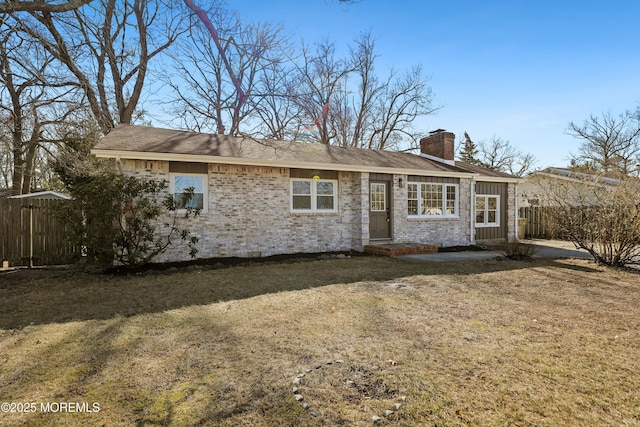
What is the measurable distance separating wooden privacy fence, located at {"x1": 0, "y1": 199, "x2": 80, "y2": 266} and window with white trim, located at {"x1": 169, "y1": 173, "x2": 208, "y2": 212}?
285cm

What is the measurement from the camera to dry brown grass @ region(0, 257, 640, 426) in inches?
97.0

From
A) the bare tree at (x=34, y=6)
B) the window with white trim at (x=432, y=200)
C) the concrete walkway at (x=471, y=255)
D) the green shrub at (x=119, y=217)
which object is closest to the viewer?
the bare tree at (x=34, y=6)

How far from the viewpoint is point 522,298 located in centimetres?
575

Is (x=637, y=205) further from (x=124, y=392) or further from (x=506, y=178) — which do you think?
(x=124, y=392)

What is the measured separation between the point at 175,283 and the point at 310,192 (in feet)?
17.9

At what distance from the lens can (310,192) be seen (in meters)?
11.1

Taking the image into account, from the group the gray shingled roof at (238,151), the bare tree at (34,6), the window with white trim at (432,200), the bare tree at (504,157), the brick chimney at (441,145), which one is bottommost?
the window with white trim at (432,200)

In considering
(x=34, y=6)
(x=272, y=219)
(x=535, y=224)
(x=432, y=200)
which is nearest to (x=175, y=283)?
(x=272, y=219)

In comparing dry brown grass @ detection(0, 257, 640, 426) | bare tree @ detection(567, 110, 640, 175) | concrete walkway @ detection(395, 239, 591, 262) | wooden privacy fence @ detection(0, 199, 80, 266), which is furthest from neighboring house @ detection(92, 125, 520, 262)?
bare tree @ detection(567, 110, 640, 175)

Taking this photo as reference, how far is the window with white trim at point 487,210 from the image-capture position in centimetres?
1440

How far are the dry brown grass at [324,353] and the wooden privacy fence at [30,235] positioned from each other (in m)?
2.57

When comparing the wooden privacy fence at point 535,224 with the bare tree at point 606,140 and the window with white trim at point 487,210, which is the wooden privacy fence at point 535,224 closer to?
the window with white trim at point 487,210

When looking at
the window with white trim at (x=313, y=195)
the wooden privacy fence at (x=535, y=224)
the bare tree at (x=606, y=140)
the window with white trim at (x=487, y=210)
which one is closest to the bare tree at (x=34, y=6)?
the window with white trim at (x=313, y=195)

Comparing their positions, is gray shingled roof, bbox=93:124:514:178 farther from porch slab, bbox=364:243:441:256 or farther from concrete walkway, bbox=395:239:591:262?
concrete walkway, bbox=395:239:591:262
